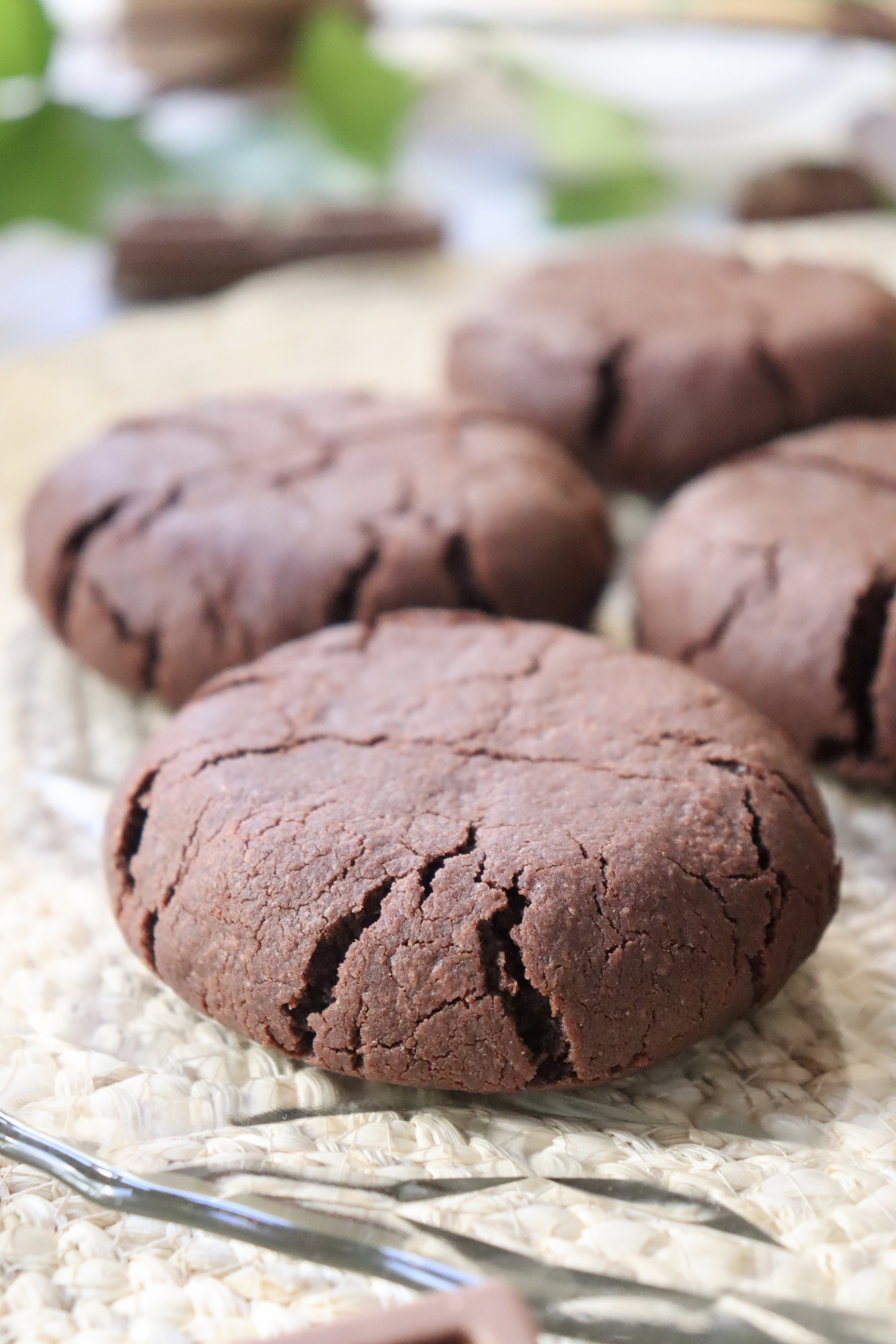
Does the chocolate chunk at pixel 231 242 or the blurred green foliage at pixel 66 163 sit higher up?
the blurred green foliage at pixel 66 163

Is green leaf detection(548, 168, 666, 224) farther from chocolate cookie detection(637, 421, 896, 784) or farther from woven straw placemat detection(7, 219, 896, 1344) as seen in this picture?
woven straw placemat detection(7, 219, 896, 1344)

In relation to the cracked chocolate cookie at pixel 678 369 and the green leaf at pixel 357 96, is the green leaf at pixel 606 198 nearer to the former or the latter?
the green leaf at pixel 357 96

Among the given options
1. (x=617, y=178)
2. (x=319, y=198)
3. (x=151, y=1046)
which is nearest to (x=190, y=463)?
(x=151, y=1046)

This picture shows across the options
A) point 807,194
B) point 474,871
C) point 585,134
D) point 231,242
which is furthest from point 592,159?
point 474,871

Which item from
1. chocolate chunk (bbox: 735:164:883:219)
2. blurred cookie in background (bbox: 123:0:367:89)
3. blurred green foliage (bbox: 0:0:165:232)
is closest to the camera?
blurred green foliage (bbox: 0:0:165:232)

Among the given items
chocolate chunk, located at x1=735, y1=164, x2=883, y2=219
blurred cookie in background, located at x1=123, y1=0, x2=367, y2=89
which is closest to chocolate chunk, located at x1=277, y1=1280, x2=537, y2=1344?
chocolate chunk, located at x1=735, y1=164, x2=883, y2=219

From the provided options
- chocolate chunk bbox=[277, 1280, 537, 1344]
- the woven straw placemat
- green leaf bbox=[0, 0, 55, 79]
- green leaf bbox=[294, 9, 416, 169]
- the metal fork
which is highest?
green leaf bbox=[0, 0, 55, 79]

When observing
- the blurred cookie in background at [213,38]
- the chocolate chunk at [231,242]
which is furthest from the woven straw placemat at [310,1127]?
the blurred cookie in background at [213,38]
